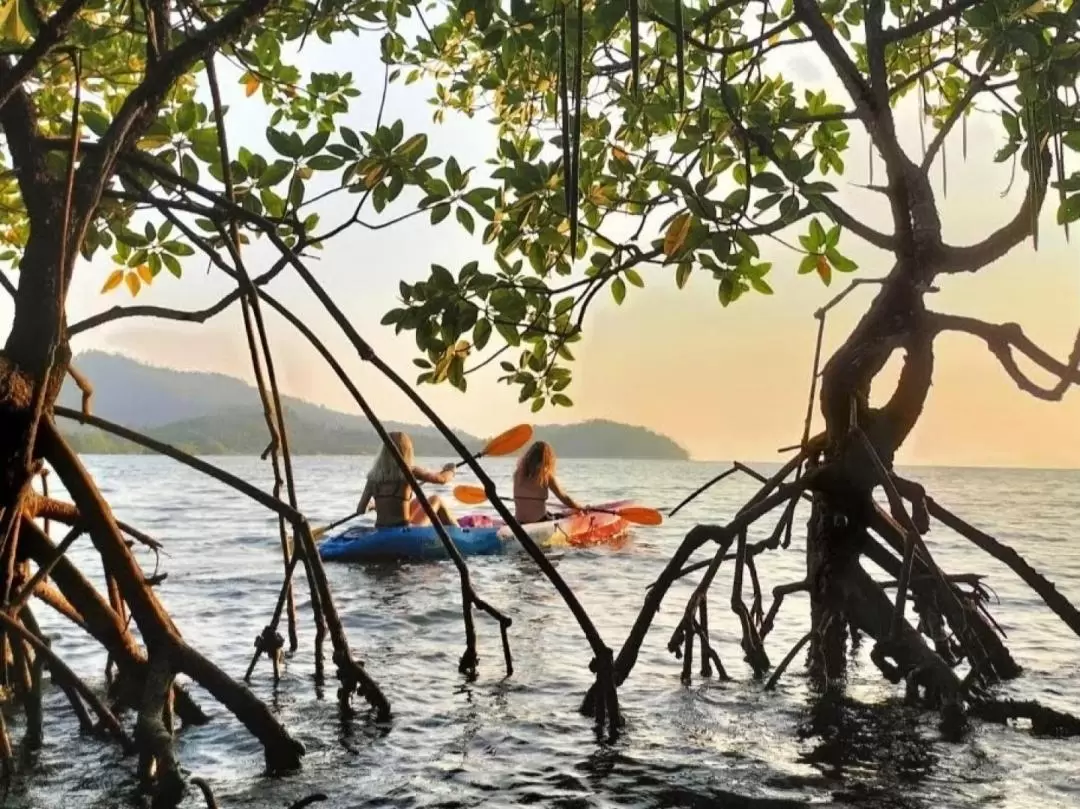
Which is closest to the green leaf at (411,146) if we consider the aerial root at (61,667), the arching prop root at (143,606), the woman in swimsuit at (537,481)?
the arching prop root at (143,606)

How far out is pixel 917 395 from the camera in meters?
5.12

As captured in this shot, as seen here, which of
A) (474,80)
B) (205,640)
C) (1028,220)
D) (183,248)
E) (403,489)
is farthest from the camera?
(403,489)

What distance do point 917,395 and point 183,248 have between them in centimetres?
342

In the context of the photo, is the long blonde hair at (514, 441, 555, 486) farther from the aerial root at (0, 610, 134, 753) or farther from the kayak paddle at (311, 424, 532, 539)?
the aerial root at (0, 610, 134, 753)

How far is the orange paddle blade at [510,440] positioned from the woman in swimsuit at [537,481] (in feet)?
25.9

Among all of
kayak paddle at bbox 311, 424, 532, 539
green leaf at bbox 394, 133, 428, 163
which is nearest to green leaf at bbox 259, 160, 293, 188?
green leaf at bbox 394, 133, 428, 163

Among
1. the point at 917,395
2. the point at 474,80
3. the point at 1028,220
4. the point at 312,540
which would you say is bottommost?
the point at 312,540

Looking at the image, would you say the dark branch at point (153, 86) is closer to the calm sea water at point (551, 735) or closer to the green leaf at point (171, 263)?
the green leaf at point (171, 263)

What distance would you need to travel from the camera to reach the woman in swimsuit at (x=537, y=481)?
12.8 meters

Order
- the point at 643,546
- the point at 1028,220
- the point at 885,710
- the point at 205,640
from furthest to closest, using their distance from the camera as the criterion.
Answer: the point at 643,546
the point at 205,640
the point at 885,710
the point at 1028,220

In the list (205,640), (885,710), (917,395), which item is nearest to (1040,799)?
(885,710)

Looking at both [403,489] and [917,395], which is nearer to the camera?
[917,395]

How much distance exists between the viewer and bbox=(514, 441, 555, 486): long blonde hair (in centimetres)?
1281

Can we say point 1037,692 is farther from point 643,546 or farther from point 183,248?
point 643,546
